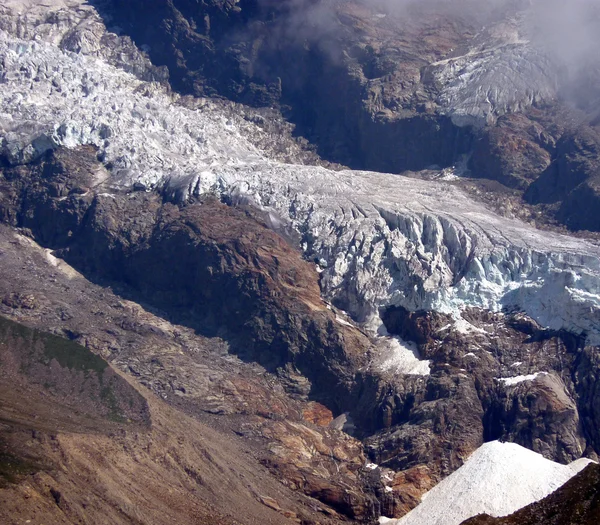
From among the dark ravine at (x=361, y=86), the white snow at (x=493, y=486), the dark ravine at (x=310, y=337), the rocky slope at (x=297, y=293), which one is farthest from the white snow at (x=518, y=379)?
the dark ravine at (x=361, y=86)

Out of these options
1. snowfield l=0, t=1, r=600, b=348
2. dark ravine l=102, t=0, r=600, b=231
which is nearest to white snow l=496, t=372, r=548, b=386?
snowfield l=0, t=1, r=600, b=348

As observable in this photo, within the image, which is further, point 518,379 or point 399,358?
point 399,358

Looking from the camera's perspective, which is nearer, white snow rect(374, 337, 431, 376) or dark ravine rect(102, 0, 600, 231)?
white snow rect(374, 337, 431, 376)

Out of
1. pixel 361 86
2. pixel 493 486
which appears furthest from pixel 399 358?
pixel 361 86

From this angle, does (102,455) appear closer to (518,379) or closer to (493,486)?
(493,486)

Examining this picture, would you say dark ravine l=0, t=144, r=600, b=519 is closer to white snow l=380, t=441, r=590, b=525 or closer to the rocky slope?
the rocky slope

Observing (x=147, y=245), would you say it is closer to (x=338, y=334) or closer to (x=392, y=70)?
(x=338, y=334)
